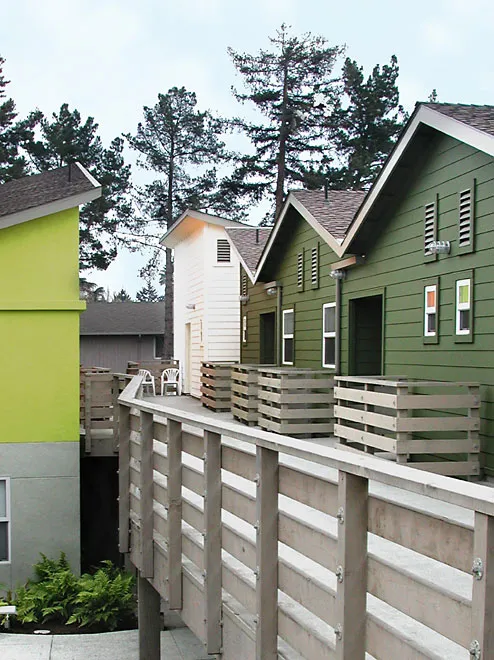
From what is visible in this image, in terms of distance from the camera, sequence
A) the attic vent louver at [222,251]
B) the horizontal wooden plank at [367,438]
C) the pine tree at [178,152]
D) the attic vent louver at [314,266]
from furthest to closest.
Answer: the pine tree at [178,152] → the attic vent louver at [222,251] → the attic vent louver at [314,266] → the horizontal wooden plank at [367,438]

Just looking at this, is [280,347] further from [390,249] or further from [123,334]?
[123,334]

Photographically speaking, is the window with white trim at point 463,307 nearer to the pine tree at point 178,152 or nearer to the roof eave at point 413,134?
the roof eave at point 413,134

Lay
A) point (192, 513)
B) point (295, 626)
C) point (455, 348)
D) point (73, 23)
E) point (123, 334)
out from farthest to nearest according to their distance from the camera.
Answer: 1. point (123, 334)
2. point (73, 23)
3. point (455, 348)
4. point (192, 513)
5. point (295, 626)

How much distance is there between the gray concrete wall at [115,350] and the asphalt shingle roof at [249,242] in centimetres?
1749

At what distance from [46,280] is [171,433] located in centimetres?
797

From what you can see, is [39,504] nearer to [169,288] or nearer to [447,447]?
[447,447]

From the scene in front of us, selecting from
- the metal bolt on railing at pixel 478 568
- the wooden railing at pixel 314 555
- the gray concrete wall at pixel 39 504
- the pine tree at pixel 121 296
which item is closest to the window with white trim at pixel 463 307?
the wooden railing at pixel 314 555

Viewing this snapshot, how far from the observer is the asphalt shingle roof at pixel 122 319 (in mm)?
39125

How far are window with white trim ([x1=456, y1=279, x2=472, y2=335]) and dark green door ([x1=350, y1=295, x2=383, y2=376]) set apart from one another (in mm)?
3737

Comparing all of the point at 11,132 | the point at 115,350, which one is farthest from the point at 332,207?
the point at 115,350

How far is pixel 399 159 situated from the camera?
1107 cm

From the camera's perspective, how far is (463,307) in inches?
390

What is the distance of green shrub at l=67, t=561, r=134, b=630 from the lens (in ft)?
34.9

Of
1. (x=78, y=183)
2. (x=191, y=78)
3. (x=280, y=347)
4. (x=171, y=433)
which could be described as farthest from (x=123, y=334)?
(x=171, y=433)
